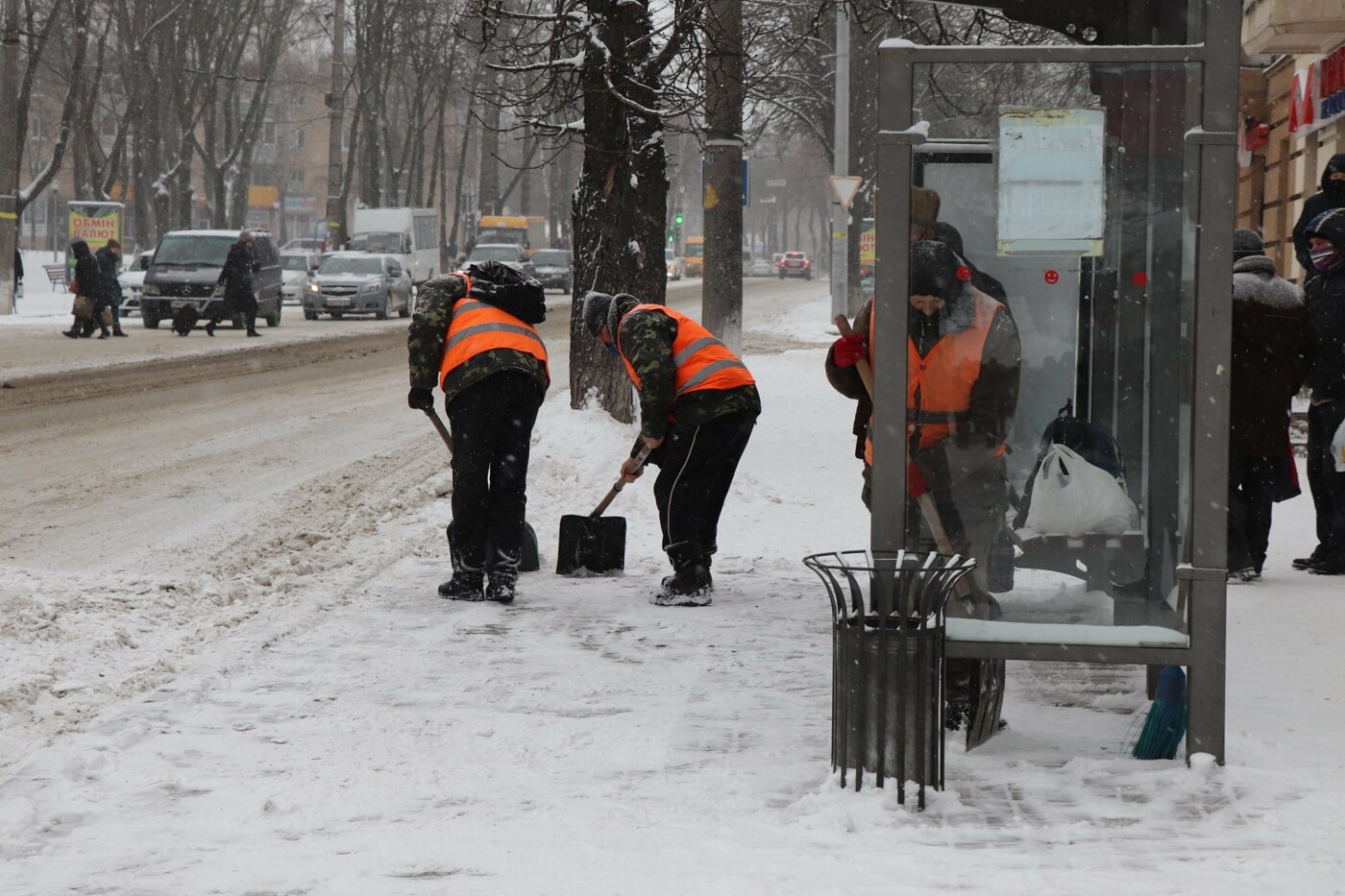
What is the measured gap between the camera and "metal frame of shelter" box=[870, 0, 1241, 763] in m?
4.77

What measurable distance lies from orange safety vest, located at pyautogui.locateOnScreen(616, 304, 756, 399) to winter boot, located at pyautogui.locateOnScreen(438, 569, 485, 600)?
1150 millimetres

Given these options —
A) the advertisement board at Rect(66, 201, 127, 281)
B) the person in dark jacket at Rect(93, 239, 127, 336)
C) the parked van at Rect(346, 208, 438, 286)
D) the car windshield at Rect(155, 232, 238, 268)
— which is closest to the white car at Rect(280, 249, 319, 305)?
the parked van at Rect(346, 208, 438, 286)

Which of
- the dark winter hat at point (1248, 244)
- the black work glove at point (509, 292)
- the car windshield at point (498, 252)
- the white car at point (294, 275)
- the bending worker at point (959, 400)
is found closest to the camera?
the bending worker at point (959, 400)

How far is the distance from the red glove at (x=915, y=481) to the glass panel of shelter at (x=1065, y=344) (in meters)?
0.03

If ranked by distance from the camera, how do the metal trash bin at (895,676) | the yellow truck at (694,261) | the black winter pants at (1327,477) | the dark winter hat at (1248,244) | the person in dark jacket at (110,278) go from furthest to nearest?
1. the yellow truck at (694,261)
2. the person in dark jacket at (110,278)
3. the black winter pants at (1327,477)
4. the dark winter hat at (1248,244)
5. the metal trash bin at (895,676)

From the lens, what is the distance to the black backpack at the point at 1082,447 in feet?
17.4

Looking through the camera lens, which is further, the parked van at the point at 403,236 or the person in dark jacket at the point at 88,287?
the parked van at the point at 403,236

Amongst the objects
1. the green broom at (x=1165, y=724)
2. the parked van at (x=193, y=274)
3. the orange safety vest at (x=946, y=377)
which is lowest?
the green broom at (x=1165, y=724)

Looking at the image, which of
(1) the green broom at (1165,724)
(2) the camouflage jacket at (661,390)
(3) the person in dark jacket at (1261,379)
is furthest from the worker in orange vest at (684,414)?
(1) the green broom at (1165,724)

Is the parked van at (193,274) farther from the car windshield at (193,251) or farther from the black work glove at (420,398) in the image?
the black work glove at (420,398)

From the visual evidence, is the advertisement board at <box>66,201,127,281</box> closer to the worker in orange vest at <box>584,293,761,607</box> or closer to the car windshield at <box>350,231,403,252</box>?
the car windshield at <box>350,231,403,252</box>

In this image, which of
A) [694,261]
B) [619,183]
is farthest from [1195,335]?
[694,261]

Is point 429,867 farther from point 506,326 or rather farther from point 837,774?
point 506,326

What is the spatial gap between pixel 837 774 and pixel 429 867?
125 cm
